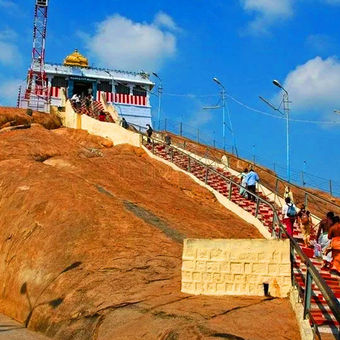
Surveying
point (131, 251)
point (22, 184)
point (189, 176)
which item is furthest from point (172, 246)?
point (189, 176)

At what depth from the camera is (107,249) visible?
13.5 m

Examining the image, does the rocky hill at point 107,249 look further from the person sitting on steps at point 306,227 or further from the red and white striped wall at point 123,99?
the red and white striped wall at point 123,99

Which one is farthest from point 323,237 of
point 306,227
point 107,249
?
point 107,249

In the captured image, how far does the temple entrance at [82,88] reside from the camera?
46.6 m

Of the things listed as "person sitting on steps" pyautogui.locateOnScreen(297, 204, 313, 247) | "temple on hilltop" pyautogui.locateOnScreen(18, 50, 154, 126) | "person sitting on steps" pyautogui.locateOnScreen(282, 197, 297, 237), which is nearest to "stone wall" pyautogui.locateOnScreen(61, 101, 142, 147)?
"temple on hilltop" pyautogui.locateOnScreen(18, 50, 154, 126)

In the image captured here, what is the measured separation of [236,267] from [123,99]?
122 ft

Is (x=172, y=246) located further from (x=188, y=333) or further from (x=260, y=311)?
(x=188, y=333)

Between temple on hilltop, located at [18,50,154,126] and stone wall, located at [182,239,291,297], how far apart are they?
35.1 m

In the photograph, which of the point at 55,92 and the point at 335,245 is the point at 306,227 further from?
the point at 55,92

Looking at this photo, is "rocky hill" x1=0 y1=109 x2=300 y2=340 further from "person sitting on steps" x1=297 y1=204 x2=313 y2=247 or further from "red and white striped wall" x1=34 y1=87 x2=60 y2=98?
"red and white striped wall" x1=34 y1=87 x2=60 y2=98

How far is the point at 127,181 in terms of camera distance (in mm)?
20875

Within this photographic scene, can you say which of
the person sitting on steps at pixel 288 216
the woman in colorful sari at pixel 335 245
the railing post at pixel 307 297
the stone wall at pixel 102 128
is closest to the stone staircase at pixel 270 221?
the railing post at pixel 307 297

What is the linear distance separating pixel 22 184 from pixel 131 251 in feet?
22.0

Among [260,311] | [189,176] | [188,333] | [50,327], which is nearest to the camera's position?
[188,333]
